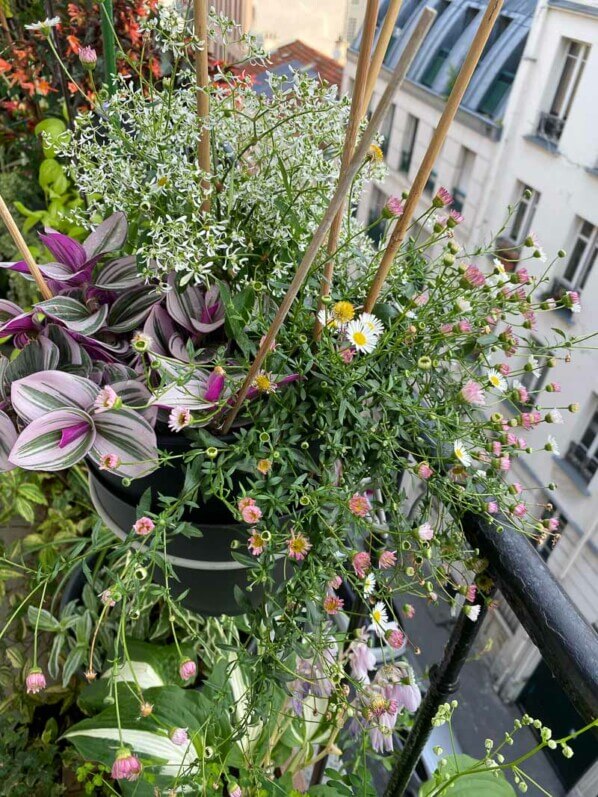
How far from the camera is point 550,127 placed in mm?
4551

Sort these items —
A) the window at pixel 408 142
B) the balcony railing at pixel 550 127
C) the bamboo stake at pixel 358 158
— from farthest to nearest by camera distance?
the window at pixel 408 142
the balcony railing at pixel 550 127
the bamboo stake at pixel 358 158

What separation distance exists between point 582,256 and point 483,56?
1.43 metres

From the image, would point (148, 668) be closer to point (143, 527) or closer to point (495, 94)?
point (143, 527)

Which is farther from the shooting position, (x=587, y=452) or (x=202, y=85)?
(x=587, y=452)

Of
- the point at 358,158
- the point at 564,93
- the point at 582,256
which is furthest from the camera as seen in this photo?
the point at 564,93

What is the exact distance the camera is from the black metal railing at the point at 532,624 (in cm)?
44

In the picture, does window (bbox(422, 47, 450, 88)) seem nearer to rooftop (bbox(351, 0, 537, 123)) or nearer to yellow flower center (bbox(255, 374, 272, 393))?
rooftop (bbox(351, 0, 537, 123))

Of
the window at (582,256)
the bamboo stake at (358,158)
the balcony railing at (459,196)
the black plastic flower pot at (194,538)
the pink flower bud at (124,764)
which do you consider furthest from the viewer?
the balcony railing at (459,196)

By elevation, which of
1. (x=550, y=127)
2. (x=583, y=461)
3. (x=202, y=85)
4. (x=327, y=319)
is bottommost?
(x=583, y=461)

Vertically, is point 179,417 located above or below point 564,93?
above

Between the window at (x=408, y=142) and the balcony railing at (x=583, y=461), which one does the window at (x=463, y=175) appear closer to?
the window at (x=408, y=142)

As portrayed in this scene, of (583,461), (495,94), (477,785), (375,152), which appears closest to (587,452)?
(583,461)

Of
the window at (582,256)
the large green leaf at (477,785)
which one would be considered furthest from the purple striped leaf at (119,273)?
the window at (582,256)

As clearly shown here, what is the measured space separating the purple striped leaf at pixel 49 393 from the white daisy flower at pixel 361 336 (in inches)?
8.9
